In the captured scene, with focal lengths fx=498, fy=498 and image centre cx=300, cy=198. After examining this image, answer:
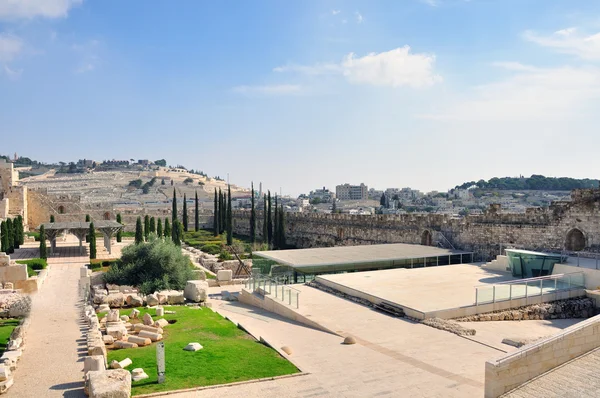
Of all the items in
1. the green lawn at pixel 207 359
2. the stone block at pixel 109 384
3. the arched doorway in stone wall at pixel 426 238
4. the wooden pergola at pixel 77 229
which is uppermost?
the wooden pergola at pixel 77 229

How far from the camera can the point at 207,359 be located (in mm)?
11453

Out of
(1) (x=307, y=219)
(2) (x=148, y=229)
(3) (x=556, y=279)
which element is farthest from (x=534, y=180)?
(3) (x=556, y=279)

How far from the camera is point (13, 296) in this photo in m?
16.7

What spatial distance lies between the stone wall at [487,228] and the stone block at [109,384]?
18494 mm

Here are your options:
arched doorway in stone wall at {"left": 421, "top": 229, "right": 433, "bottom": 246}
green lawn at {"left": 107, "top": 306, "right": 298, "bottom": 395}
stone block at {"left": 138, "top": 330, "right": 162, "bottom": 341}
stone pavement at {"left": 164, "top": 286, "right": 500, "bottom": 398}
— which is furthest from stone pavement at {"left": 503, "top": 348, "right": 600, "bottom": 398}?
arched doorway in stone wall at {"left": 421, "top": 229, "right": 433, "bottom": 246}

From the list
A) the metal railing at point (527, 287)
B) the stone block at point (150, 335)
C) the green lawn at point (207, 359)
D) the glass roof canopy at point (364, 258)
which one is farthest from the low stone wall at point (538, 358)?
the glass roof canopy at point (364, 258)

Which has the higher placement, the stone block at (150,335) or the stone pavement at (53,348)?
the stone pavement at (53,348)

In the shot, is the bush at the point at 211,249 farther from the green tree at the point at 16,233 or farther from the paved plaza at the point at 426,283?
the paved plaza at the point at 426,283

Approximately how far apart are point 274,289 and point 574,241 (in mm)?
12893

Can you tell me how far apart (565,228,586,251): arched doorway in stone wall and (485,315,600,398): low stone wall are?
1204 cm

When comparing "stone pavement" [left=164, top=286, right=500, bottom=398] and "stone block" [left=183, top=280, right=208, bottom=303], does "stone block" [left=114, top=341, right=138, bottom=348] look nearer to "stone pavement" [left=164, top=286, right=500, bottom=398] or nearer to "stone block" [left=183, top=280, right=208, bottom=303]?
"stone pavement" [left=164, top=286, right=500, bottom=398]

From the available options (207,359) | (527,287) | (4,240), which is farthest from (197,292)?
(4,240)

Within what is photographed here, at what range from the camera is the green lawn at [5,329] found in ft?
40.9

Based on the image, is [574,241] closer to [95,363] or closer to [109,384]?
[95,363]
